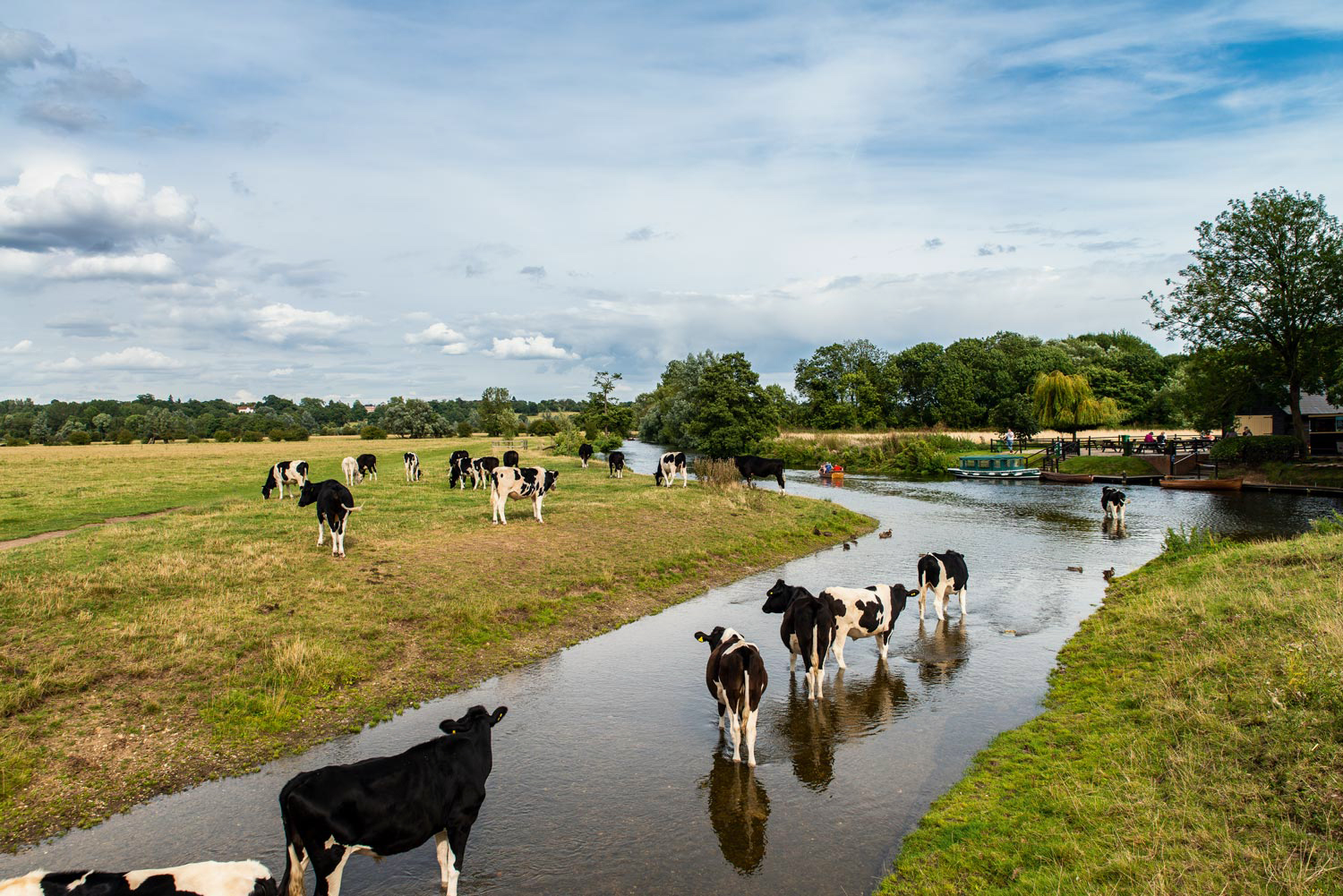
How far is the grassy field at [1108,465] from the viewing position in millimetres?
48812

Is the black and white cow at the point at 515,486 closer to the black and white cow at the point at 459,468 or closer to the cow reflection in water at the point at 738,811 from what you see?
the black and white cow at the point at 459,468

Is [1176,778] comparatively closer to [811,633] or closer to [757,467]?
[811,633]

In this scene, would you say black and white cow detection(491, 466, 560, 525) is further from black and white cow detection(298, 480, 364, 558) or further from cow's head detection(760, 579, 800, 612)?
cow's head detection(760, 579, 800, 612)

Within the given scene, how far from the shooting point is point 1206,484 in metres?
41.3

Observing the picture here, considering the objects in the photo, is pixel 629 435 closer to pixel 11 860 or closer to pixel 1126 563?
pixel 1126 563

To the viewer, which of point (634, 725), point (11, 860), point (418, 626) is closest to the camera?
point (11, 860)

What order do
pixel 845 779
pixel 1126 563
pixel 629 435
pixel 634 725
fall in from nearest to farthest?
pixel 845 779
pixel 634 725
pixel 1126 563
pixel 629 435

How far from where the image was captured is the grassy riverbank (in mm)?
5895

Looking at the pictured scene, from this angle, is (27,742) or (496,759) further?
(496,759)

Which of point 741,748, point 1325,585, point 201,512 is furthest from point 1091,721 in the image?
point 201,512

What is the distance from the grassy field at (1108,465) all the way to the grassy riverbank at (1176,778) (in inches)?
1658

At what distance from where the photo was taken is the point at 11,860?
7.25 meters

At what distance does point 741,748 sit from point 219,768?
Result: 269 inches

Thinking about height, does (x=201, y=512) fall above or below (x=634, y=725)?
above
